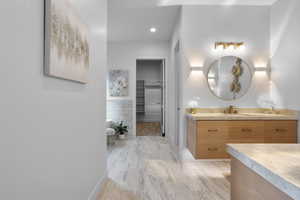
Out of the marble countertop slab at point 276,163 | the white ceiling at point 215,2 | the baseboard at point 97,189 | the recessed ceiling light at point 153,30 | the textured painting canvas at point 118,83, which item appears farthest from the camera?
the textured painting canvas at point 118,83

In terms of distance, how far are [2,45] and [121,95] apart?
4878 mm

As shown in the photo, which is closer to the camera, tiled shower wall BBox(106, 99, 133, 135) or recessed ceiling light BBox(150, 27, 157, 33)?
recessed ceiling light BBox(150, 27, 157, 33)

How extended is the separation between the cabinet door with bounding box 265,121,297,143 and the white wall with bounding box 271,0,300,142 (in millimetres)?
295

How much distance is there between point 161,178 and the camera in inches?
107

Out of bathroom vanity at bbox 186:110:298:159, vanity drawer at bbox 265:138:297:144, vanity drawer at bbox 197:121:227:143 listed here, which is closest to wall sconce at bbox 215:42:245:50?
bathroom vanity at bbox 186:110:298:159

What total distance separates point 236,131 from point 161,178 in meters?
1.32

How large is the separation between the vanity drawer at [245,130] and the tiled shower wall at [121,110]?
310cm

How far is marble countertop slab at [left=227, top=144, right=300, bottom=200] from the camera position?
627 millimetres

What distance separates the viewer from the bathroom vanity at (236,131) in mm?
2986

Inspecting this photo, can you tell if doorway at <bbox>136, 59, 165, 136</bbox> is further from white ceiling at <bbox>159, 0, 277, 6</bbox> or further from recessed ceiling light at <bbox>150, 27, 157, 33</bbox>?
white ceiling at <bbox>159, 0, 277, 6</bbox>

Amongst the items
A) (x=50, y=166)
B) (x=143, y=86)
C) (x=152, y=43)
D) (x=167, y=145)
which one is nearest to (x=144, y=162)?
(x=167, y=145)

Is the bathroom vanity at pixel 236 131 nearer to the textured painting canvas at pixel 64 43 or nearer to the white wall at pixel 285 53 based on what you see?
the white wall at pixel 285 53

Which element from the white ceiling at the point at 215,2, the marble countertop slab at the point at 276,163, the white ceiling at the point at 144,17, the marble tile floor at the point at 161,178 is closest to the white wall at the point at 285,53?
the white ceiling at the point at 215,2

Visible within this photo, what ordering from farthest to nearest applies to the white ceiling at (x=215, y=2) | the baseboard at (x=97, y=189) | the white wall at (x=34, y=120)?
the white ceiling at (x=215, y=2), the baseboard at (x=97, y=189), the white wall at (x=34, y=120)
